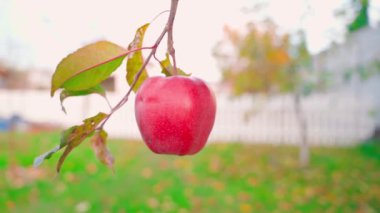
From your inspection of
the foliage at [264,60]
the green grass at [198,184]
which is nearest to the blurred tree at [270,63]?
the foliage at [264,60]

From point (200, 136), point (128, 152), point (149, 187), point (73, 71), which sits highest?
point (73, 71)

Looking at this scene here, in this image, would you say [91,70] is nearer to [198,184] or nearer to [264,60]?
[198,184]

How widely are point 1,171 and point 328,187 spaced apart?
275 centimetres

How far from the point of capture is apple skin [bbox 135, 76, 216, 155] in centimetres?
50

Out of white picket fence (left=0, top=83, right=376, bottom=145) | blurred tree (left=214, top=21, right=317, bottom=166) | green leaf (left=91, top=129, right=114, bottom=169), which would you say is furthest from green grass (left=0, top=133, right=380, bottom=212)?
green leaf (left=91, top=129, right=114, bottom=169)

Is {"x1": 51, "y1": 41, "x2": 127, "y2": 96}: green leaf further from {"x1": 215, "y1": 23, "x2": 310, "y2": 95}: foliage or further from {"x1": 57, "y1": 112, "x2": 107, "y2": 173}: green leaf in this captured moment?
{"x1": 215, "y1": 23, "x2": 310, "y2": 95}: foliage

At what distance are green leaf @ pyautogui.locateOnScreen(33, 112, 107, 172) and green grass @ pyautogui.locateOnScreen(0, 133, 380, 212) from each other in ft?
8.11

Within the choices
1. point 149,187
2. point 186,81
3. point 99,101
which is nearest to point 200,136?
point 186,81

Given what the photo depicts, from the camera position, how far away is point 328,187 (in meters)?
3.55

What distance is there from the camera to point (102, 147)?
55 centimetres

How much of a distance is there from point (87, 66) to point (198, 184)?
127 inches

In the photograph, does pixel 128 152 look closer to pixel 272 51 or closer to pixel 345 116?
pixel 272 51

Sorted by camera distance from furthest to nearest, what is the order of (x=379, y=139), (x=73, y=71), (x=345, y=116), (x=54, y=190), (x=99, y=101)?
(x=99, y=101) < (x=345, y=116) < (x=379, y=139) < (x=54, y=190) < (x=73, y=71)

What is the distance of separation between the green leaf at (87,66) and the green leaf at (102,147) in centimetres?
8
